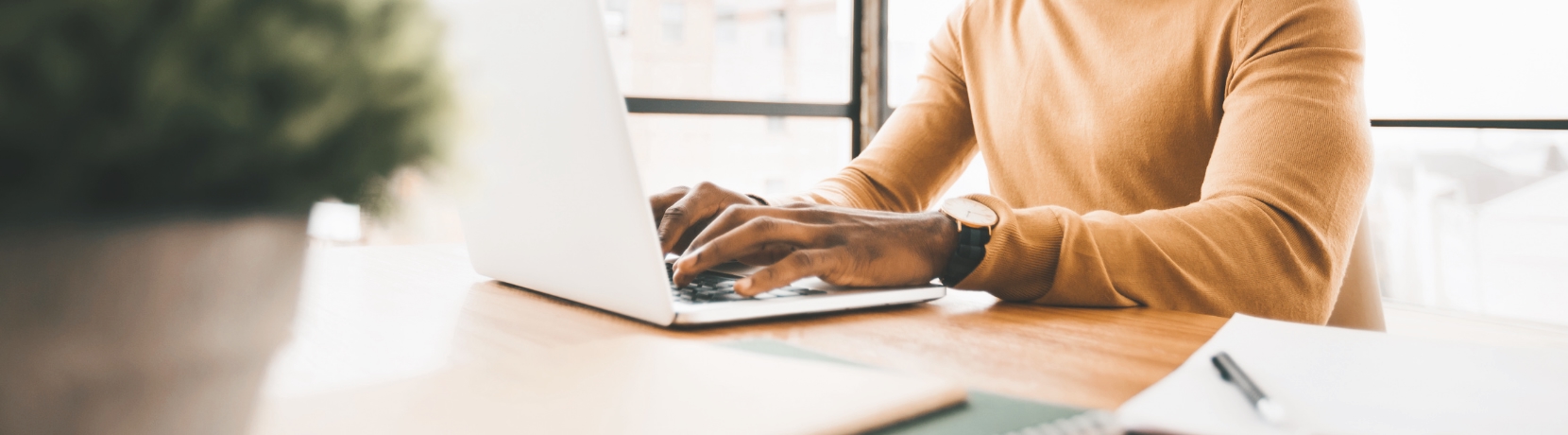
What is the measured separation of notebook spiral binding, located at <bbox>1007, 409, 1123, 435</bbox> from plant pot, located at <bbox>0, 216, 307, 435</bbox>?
255 mm

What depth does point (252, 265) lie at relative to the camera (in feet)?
0.63

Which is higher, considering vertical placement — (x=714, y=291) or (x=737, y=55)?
(x=737, y=55)

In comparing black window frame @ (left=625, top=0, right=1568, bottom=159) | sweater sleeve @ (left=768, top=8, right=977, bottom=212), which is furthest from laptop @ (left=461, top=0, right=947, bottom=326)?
black window frame @ (left=625, top=0, right=1568, bottom=159)

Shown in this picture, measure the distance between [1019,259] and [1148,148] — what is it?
57 centimetres

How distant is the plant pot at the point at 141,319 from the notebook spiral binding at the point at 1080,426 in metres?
0.26

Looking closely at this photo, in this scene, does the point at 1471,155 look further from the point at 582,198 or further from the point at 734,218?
the point at 582,198

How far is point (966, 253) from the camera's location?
671 millimetres

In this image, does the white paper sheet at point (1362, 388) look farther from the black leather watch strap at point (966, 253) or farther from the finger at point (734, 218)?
the finger at point (734, 218)

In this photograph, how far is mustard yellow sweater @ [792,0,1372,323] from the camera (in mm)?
677

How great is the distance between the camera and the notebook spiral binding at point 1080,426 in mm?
324

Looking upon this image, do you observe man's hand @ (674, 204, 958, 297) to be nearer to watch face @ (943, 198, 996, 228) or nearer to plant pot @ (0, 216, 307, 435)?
watch face @ (943, 198, 996, 228)

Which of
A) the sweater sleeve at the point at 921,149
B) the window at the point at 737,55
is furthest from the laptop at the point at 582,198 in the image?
the window at the point at 737,55

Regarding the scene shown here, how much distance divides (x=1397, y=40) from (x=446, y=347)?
3.39 m

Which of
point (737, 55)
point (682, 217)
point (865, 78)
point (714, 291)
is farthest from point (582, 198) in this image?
point (737, 55)
